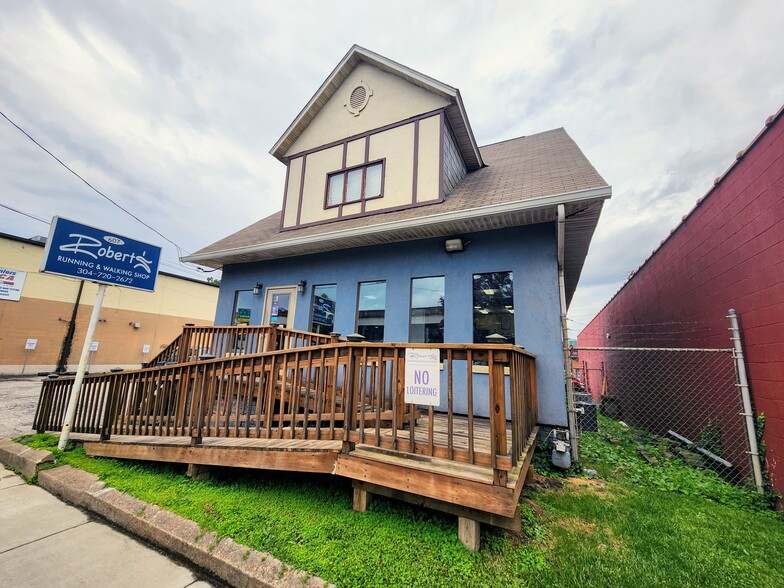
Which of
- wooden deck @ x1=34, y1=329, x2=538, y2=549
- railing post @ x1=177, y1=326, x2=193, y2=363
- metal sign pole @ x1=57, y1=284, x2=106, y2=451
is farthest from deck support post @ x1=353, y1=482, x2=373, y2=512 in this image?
railing post @ x1=177, y1=326, x2=193, y2=363

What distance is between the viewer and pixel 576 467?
3844 mm

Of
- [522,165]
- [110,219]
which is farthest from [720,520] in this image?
[110,219]

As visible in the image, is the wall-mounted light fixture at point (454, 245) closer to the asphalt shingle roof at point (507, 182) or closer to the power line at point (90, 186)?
the asphalt shingle roof at point (507, 182)

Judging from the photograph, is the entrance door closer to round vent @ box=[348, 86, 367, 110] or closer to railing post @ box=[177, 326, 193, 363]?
railing post @ box=[177, 326, 193, 363]

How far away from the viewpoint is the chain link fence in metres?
3.84

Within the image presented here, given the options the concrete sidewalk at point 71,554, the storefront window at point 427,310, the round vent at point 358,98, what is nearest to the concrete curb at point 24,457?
the concrete sidewalk at point 71,554

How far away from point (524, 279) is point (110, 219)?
22.2 m

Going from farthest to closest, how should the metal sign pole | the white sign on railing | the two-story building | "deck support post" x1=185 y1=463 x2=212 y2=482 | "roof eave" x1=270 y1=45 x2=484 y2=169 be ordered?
"roof eave" x1=270 y1=45 x2=484 y2=169, the two-story building, the metal sign pole, "deck support post" x1=185 y1=463 x2=212 y2=482, the white sign on railing

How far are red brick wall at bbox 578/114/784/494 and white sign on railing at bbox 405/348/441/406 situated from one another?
3659mm

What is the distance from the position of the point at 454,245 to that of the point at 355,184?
9.76 ft

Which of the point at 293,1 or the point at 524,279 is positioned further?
the point at 293,1

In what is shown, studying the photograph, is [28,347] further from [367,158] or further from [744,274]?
[744,274]

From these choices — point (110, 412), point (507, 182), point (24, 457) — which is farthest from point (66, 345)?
point (507, 182)

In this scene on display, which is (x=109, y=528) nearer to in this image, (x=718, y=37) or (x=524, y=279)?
(x=524, y=279)
